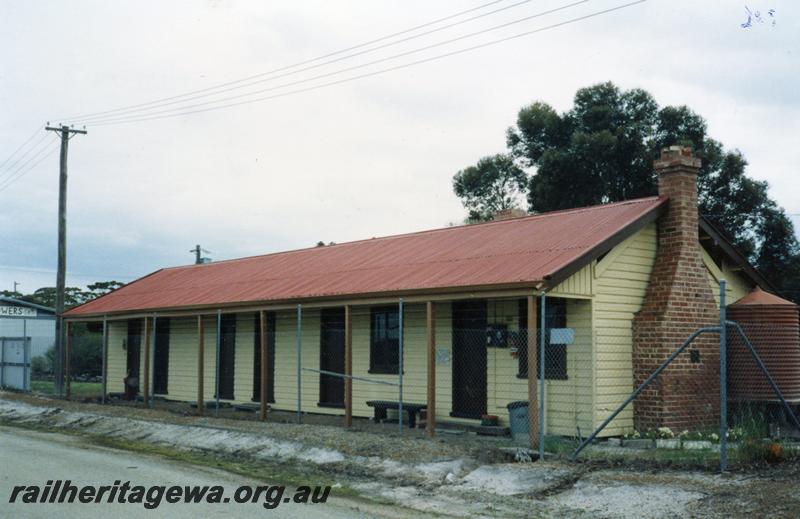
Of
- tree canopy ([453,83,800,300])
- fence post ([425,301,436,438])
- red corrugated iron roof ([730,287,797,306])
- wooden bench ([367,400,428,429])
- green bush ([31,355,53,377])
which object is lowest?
green bush ([31,355,53,377])

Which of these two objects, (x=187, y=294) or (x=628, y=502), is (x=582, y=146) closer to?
(x=187, y=294)

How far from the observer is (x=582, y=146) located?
39.6 m

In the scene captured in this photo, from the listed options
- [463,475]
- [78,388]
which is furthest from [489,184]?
[463,475]

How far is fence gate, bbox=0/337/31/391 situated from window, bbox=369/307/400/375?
1642 cm

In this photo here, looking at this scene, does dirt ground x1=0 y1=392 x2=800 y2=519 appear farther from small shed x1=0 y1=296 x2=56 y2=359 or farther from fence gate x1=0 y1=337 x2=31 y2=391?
small shed x1=0 y1=296 x2=56 y2=359

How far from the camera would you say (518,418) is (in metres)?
15.4

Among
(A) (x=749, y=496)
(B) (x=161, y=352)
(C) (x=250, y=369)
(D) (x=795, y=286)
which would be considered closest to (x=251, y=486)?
(A) (x=749, y=496)

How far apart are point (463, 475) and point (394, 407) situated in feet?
20.0

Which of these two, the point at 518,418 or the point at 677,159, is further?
the point at 677,159

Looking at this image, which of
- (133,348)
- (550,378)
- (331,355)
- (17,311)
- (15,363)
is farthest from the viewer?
(17,311)

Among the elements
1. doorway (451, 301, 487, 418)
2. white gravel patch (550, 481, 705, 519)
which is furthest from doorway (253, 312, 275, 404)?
white gravel patch (550, 481, 705, 519)

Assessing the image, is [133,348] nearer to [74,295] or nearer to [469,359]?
[469,359]

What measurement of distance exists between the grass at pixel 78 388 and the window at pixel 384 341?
485 inches

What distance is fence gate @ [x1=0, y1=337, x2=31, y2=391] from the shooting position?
30.8 m
